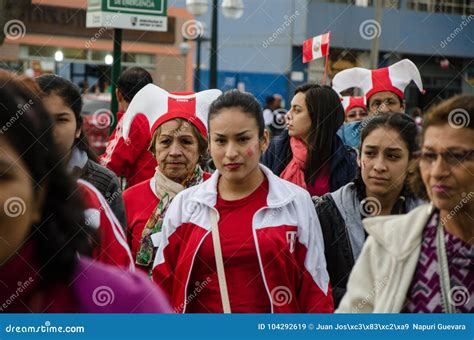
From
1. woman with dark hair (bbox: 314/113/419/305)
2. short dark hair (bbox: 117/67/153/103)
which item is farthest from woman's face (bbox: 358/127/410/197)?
short dark hair (bbox: 117/67/153/103)

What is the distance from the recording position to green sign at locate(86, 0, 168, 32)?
17.3 ft

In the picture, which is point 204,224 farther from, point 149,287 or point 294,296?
point 149,287

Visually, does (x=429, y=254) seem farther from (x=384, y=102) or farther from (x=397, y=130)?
(x=384, y=102)

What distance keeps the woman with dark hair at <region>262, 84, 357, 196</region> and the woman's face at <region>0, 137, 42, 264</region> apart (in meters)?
2.25

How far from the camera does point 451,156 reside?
2.18 metres

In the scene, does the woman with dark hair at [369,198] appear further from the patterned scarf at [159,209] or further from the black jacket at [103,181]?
the black jacket at [103,181]

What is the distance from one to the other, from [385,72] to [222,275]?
2284 millimetres

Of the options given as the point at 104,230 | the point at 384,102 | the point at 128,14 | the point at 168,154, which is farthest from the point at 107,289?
the point at 128,14

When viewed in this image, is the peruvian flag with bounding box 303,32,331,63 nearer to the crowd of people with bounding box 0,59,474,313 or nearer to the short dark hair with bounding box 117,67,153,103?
the crowd of people with bounding box 0,59,474,313

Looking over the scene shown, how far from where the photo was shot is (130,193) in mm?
3447

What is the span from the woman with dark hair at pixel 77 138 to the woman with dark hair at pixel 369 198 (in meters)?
0.68

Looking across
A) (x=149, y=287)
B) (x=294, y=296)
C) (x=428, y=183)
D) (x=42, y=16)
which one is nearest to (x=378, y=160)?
(x=294, y=296)

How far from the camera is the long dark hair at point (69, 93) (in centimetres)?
319

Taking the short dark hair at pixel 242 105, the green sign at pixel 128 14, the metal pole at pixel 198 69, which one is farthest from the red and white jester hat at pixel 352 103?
the metal pole at pixel 198 69
